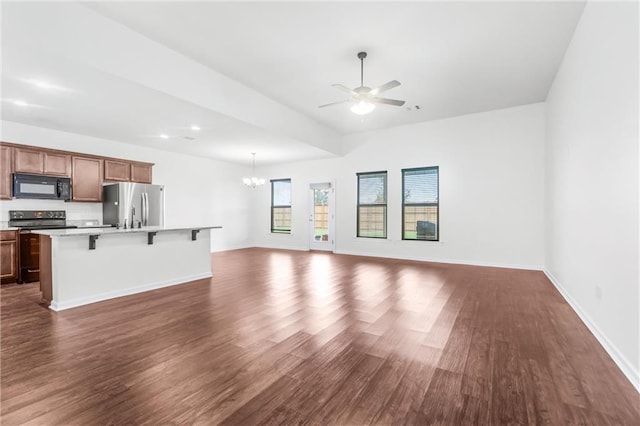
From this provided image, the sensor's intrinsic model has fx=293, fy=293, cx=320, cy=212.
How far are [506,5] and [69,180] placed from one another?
24.6ft

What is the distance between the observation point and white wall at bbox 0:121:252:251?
5.54 meters

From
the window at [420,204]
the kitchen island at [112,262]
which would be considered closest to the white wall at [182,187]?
the kitchen island at [112,262]

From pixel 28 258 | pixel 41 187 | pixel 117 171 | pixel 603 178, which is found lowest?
pixel 28 258

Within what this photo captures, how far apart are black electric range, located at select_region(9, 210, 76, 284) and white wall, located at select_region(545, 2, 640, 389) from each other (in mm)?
7806

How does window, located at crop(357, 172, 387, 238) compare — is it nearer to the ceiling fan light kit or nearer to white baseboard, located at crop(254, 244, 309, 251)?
white baseboard, located at crop(254, 244, 309, 251)

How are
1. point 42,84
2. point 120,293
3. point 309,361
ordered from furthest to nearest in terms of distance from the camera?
point 120,293 < point 42,84 < point 309,361

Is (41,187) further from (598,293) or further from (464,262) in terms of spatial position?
(464,262)

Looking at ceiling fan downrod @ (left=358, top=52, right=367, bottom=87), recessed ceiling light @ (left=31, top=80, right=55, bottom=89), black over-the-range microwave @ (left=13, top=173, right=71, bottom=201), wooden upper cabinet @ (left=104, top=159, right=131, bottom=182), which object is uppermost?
ceiling fan downrod @ (left=358, top=52, right=367, bottom=87)

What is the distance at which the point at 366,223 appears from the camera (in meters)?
8.12

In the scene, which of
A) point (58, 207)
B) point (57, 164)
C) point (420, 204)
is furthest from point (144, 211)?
point (420, 204)

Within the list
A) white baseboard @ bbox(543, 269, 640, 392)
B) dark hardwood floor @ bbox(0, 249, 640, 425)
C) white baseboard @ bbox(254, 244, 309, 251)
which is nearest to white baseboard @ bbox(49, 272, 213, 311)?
dark hardwood floor @ bbox(0, 249, 640, 425)

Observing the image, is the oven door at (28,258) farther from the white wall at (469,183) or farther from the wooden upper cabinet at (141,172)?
the white wall at (469,183)

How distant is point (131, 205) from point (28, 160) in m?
1.74

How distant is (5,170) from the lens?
499 centimetres
